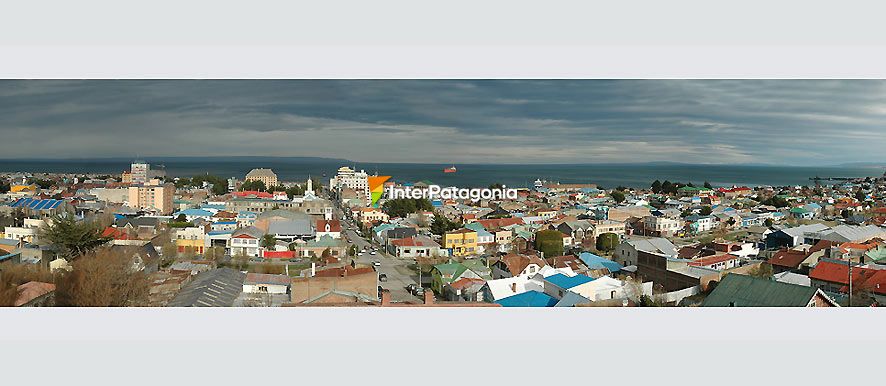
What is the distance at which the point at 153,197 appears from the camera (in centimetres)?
704

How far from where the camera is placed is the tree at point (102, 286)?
4531mm

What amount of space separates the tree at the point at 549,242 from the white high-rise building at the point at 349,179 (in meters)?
2.14

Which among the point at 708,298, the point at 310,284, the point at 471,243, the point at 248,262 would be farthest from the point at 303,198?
the point at 708,298

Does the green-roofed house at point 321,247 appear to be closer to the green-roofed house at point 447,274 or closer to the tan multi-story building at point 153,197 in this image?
the green-roofed house at point 447,274

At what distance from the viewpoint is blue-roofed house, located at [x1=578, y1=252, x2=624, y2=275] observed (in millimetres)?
6330

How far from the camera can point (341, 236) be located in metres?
6.86

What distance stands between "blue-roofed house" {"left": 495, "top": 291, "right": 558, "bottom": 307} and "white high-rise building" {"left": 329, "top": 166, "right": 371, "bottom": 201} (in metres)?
2.34

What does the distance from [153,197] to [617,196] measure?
604 centimetres

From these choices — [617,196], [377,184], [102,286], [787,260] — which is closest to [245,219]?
[377,184]

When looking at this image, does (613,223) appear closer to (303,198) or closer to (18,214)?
(303,198)

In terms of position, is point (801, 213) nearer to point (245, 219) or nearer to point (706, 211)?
point (706, 211)

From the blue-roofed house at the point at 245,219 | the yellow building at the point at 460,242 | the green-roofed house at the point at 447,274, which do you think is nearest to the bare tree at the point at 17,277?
the blue-roofed house at the point at 245,219

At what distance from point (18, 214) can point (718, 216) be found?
8952 mm

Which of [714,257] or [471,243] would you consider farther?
[471,243]
